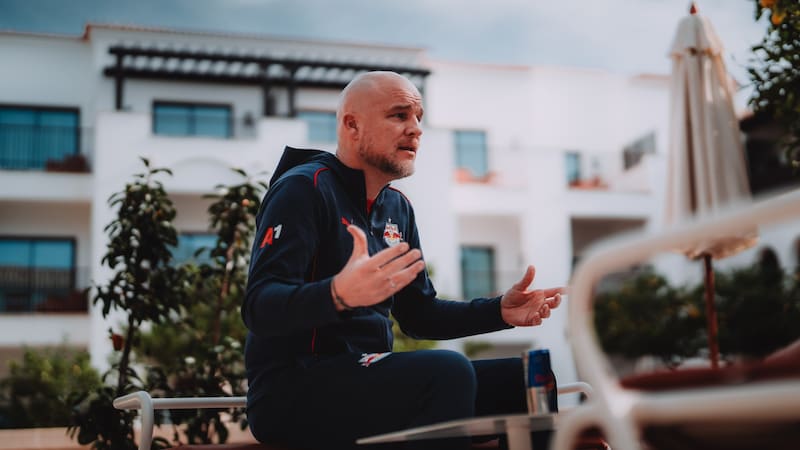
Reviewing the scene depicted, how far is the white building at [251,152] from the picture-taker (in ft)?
62.7

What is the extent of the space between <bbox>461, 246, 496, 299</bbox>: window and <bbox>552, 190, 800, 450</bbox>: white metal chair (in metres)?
19.2

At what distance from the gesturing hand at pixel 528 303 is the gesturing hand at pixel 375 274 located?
819mm

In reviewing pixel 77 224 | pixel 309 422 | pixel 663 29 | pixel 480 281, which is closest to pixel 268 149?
pixel 77 224

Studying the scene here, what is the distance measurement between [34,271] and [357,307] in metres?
18.4

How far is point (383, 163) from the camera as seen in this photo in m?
2.80

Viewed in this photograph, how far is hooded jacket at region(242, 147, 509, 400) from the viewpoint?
2.18 m

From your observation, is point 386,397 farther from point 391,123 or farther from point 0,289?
point 0,289

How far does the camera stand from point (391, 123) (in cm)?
279

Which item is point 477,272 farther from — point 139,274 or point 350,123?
point 350,123

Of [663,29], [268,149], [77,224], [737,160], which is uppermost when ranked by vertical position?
[663,29]

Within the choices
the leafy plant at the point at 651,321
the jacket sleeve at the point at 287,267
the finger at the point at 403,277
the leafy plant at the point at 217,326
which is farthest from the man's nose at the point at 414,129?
the leafy plant at the point at 651,321

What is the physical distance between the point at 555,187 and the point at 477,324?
67.0 ft

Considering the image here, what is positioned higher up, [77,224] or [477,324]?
[77,224]

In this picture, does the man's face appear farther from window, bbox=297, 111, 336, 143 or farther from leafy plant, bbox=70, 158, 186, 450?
window, bbox=297, 111, 336, 143
